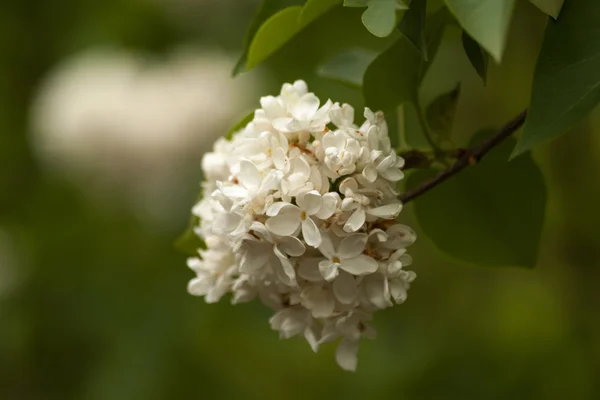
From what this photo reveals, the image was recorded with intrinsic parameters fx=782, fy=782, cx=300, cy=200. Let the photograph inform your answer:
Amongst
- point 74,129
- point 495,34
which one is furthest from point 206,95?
point 495,34

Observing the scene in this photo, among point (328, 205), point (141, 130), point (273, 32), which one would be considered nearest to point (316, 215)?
point (328, 205)

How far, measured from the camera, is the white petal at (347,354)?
44 centimetres

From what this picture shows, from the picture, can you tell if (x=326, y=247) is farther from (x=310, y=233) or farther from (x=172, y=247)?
(x=172, y=247)

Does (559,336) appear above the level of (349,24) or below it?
below

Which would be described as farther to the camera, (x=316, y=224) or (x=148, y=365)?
(x=148, y=365)

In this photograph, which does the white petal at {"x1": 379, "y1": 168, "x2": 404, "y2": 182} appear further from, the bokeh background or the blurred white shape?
the blurred white shape

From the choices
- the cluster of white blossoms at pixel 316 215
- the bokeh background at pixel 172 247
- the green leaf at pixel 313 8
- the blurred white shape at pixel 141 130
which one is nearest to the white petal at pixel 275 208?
the cluster of white blossoms at pixel 316 215

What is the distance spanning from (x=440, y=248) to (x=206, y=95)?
97 centimetres

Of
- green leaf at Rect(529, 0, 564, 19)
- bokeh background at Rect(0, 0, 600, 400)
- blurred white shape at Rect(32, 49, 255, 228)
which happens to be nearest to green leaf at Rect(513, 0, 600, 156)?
green leaf at Rect(529, 0, 564, 19)

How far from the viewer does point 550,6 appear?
1.15 feet

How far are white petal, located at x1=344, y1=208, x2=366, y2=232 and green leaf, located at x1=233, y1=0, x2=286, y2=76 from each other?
0.14 metres

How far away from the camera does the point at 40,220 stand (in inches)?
58.6

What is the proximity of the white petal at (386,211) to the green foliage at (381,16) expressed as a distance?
9 cm

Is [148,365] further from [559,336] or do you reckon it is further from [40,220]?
[559,336]
